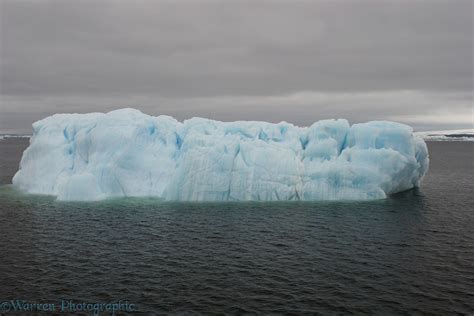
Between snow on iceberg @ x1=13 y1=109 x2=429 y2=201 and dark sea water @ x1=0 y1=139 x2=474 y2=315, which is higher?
snow on iceberg @ x1=13 y1=109 x2=429 y2=201

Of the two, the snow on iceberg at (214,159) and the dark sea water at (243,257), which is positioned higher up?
the snow on iceberg at (214,159)

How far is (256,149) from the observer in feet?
150

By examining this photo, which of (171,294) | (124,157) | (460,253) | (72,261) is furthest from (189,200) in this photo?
(460,253)

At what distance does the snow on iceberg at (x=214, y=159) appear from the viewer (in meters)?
43.9

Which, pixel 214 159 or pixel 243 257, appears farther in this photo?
pixel 214 159

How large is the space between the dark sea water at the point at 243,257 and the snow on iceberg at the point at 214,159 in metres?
3.21

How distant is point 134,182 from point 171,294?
1047 inches

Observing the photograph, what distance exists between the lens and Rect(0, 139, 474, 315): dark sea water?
20203 millimetres

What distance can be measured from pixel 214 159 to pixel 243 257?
1956cm

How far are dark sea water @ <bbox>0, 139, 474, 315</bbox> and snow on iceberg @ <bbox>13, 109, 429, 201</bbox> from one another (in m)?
3.21

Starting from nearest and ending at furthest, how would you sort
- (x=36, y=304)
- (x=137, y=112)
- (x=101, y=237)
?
(x=36, y=304), (x=101, y=237), (x=137, y=112)

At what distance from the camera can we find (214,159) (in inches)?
1745

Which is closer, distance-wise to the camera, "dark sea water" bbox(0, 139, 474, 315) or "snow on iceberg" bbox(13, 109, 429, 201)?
"dark sea water" bbox(0, 139, 474, 315)

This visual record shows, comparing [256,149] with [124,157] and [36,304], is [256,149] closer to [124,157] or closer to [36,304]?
[124,157]
